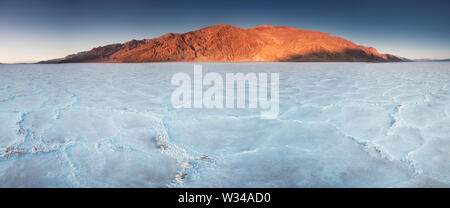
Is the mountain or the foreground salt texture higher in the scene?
the mountain

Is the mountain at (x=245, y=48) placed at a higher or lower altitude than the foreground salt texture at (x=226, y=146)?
higher

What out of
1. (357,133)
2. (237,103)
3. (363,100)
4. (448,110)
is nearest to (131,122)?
(237,103)

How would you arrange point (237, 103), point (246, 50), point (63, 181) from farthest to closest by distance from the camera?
point (246, 50)
point (237, 103)
point (63, 181)

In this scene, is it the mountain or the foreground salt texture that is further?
the mountain

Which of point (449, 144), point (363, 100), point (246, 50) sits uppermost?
point (246, 50)

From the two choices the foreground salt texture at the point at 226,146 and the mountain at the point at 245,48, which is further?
the mountain at the point at 245,48

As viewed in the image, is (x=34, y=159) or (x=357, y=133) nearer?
(x=34, y=159)

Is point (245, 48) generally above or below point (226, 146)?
above

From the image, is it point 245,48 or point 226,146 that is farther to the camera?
point 245,48
